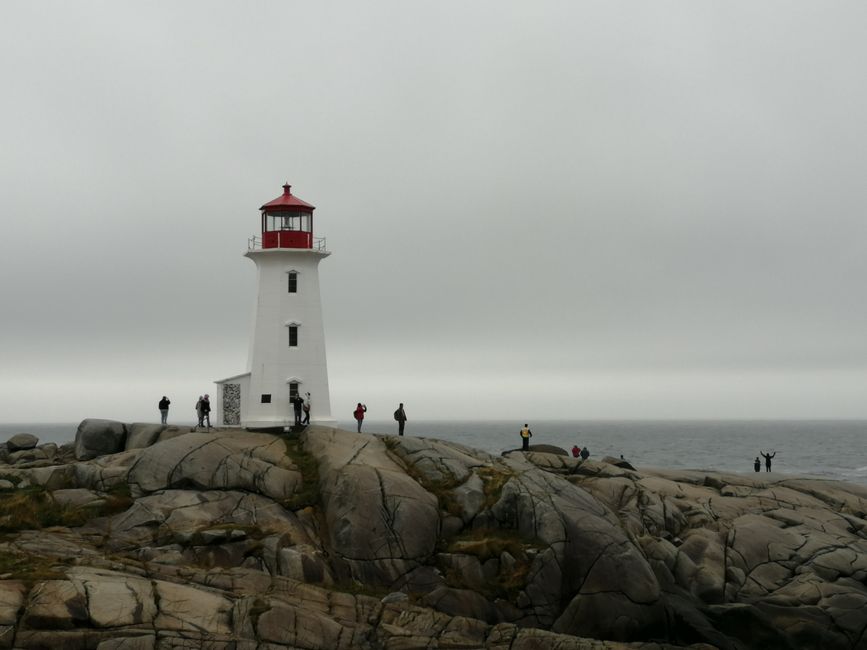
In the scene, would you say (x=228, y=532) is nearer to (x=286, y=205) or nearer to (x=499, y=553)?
(x=499, y=553)

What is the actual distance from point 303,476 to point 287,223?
13486 millimetres

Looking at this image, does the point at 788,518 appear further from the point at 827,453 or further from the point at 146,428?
the point at 827,453

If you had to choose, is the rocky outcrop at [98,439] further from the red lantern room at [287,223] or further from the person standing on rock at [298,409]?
the red lantern room at [287,223]

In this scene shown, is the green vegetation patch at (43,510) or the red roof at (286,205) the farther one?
the red roof at (286,205)

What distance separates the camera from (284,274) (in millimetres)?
45688

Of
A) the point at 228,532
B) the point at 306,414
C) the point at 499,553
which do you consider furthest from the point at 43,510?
the point at 499,553

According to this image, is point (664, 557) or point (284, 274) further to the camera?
point (284, 274)

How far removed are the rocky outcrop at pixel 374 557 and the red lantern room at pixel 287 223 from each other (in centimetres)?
929

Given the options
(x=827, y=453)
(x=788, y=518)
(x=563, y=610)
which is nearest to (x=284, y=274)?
(x=563, y=610)

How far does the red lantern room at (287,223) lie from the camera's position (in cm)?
4578

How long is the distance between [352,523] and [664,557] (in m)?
11.6

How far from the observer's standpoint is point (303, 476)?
3731 centimetres

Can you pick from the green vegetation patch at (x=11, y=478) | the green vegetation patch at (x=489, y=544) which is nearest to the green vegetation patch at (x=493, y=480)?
the green vegetation patch at (x=489, y=544)

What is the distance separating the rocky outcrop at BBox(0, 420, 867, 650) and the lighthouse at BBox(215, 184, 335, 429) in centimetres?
418
